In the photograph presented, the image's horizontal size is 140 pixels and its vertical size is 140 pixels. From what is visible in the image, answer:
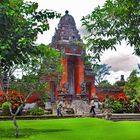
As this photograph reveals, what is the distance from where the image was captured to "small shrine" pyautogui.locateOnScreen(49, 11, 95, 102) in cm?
4638

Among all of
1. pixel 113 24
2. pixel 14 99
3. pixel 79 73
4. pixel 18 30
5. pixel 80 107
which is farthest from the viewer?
pixel 79 73

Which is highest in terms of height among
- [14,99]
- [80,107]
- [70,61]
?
[70,61]

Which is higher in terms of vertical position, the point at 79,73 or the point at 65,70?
the point at 65,70

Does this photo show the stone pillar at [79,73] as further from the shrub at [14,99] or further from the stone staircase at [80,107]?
the shrub at [14,99]

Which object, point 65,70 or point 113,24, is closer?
point 113,24

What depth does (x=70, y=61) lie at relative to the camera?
48469mm

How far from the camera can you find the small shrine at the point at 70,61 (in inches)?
1826

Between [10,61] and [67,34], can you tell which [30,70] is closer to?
[10,61]

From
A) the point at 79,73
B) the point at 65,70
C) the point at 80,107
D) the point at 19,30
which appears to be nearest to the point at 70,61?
the point at 79,73

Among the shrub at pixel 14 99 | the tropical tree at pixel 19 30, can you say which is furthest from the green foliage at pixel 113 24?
the shrub at pixel 14 99

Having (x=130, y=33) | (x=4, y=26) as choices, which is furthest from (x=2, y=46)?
(x=130, y=33)

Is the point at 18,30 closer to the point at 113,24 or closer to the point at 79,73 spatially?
the point at 113,24

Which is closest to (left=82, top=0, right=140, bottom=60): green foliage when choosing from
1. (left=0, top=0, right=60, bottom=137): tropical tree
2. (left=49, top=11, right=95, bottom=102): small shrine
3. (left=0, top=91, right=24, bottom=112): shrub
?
(left=0, top=0, right=60, bottom=137): tropical tree

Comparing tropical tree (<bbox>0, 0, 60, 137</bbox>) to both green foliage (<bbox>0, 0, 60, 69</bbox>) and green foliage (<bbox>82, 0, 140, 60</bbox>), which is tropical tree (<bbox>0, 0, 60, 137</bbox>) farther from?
green foliage (<bbox>82, 0, 140, 60</bbox>)
